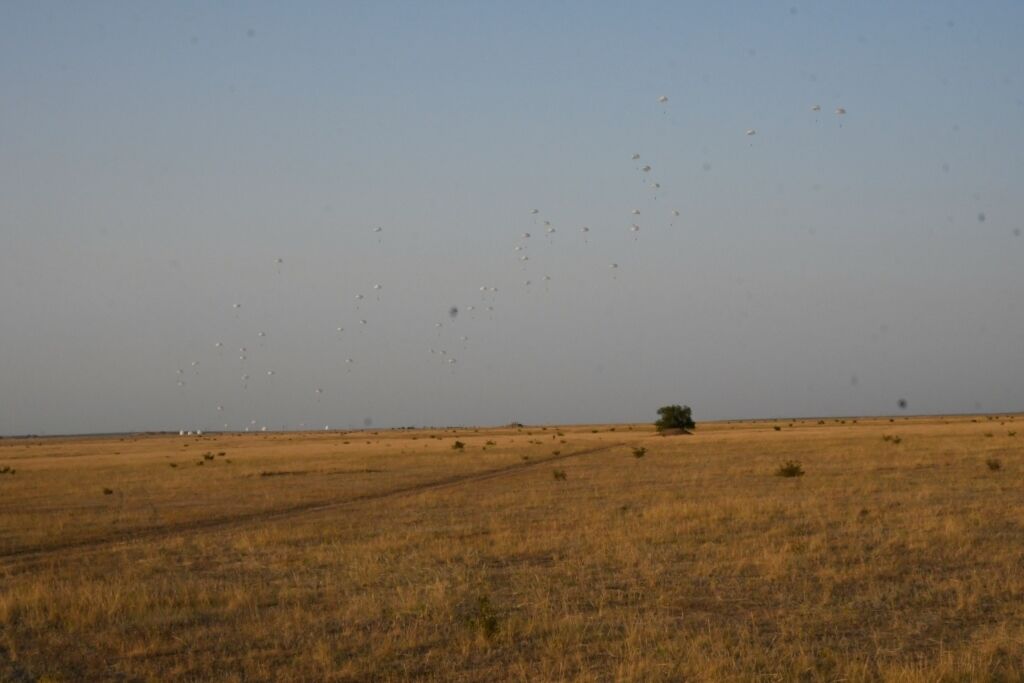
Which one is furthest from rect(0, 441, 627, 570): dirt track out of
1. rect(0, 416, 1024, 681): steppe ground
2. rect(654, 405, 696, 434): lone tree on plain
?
rect(654, 405, 696, 434): lone tree on plain

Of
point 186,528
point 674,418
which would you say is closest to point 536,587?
point 186,528

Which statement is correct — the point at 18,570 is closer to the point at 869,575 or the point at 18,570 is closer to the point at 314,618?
the point at 314,618

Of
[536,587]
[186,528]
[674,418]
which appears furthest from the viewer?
[674,418]

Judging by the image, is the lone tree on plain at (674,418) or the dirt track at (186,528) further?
the lone tree on plain at (674,418)

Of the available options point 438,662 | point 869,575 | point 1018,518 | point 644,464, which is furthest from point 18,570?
point 644,464

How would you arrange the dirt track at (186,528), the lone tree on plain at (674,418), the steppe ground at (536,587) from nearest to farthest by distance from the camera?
the steppe ground at (536,587) < the dirt track at (186,528) < the lone tree on plain at (674,418)

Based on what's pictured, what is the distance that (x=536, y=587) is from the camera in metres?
15.9

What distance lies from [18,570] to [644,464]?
35535 millimetres

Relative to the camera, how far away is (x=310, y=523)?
88.5 ft

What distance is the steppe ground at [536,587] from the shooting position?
1145 cm

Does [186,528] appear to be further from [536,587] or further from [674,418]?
[674,418]

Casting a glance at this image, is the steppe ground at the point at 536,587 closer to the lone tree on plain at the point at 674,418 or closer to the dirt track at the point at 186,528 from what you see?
the dirt track at the point at 186,528

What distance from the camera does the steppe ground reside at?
37.6 ft

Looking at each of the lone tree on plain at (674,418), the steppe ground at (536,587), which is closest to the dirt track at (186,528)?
the steppe ground at (536,587)
